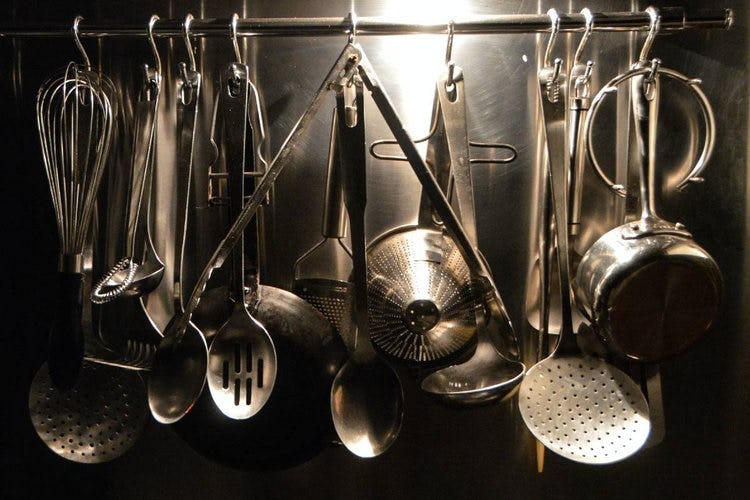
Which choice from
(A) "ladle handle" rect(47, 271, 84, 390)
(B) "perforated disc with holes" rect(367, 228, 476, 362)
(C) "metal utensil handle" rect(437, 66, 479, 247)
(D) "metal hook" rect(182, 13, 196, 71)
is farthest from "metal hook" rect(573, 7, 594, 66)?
(A) "ladle handle" rect(47, 271, 84, 390)

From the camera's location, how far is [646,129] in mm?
704

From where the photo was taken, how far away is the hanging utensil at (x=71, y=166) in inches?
27.6

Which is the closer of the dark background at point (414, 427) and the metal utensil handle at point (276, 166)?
the metal utensil handle at point (276, 166)

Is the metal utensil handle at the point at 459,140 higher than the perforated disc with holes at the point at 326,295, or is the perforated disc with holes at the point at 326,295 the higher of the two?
the metal utensil handle at the point at 459,140

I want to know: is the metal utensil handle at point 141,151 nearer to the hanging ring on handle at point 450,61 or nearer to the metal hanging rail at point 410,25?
the metal hanging rail at point 410,25

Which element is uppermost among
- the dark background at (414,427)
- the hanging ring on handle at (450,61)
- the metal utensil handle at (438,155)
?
the hanging ring on handle at (450,61)

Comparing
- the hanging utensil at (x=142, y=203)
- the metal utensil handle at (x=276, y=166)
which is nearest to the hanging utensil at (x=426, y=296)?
the metal utensil handle at (x=276, y=166)

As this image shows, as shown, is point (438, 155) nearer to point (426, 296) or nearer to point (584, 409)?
point (426, 296)

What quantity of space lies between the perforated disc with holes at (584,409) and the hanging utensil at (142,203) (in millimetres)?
394

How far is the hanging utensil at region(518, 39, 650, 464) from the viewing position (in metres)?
0.71

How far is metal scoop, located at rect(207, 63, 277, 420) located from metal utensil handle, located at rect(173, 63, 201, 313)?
1.5 inches

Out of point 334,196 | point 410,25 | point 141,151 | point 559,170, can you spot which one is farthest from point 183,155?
point 559,170

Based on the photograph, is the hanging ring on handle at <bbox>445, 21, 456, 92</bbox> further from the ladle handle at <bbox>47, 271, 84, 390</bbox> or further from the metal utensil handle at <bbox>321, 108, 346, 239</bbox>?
the ladle handle at <bbox>47, 271, 84, 390</bbox>

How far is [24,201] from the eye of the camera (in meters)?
0.80
